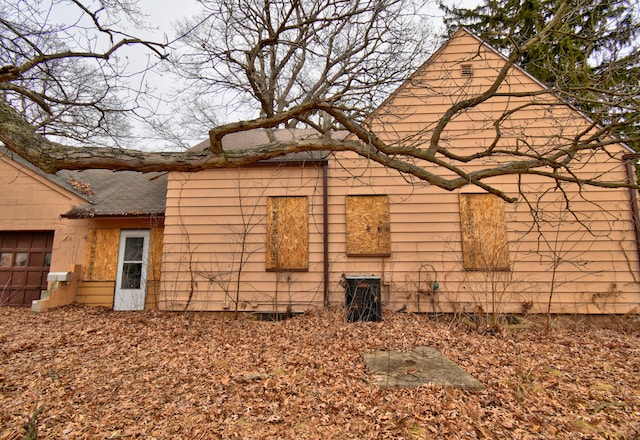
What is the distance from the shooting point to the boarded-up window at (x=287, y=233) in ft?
23.6

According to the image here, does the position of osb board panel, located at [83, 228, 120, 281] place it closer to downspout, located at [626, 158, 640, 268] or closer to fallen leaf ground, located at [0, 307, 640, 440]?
fallen leaf ground, located at [0, 307, 640, 440]

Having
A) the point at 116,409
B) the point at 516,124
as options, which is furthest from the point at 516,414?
the point at 516,124

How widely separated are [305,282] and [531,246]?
498 centimetres

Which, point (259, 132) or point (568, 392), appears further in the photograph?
point (259, 132)

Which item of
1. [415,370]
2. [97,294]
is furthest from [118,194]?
[415,370]

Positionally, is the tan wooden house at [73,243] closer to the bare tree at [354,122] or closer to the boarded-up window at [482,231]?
the bare tree at [354,122]

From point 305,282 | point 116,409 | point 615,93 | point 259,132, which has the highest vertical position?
point 259,132

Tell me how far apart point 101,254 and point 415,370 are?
27.3 ft

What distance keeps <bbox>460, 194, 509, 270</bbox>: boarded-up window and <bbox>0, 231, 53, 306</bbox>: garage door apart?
35.3 feet

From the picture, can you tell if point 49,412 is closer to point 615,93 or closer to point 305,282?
point 305,282

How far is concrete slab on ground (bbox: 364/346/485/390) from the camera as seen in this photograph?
354cm

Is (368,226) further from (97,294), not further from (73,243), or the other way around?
(73,243)

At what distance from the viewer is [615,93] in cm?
440

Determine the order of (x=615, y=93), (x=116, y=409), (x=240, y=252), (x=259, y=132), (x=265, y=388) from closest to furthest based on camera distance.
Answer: (x=116, y=409) → (x=265, y=388) → (x=615, y=93) → (x=240, y=252) → (x=259, y=132)
